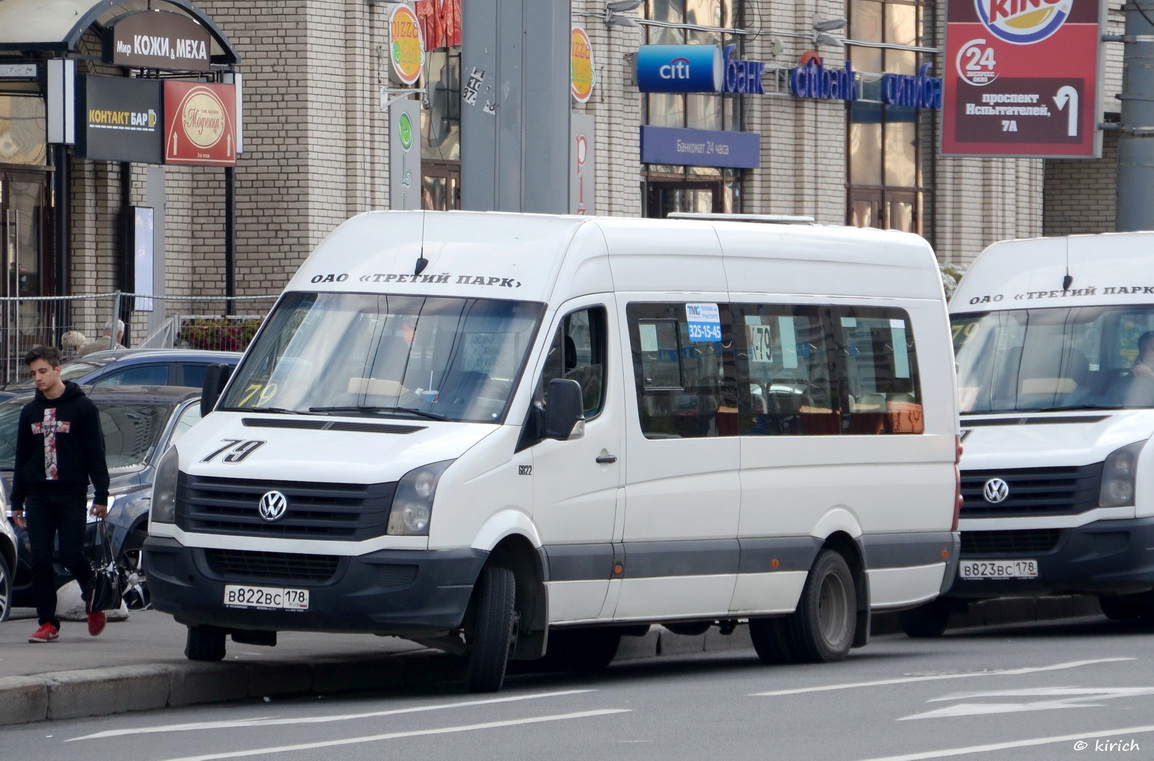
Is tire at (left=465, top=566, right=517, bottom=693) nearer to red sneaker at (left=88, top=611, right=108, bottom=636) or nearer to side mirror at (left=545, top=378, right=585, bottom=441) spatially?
side mirror at (left=545, top=378, right=585, bottom=441)

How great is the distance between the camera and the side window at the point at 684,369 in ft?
38.8

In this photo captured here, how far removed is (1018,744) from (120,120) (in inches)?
765

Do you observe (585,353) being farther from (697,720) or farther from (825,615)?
(825,615)

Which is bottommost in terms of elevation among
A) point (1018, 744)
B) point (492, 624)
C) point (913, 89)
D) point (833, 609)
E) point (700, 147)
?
point (833, 609)

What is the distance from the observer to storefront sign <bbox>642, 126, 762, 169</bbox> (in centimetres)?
3444

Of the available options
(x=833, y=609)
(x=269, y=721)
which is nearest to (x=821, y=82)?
(x=833, y=609)

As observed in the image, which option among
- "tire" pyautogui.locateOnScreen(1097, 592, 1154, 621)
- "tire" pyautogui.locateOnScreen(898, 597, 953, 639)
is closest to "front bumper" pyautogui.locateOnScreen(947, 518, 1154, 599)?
"tire" pyautogui.locateOnScreen(1097, 592, 1154, 621)

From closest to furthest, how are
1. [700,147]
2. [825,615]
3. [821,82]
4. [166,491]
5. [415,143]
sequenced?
[166,491], [825,615], [415,143], [700,147], [821,82]

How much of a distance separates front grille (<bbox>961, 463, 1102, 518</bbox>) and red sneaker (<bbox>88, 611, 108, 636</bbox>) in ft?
18.3

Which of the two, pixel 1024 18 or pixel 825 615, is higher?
pixel 1024 18

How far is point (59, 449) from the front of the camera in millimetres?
12422

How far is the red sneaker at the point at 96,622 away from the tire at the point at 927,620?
18.8 ft

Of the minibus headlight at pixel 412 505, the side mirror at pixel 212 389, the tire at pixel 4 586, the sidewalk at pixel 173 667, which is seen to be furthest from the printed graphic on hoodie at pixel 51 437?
the minibus headlight at pixel 412 505

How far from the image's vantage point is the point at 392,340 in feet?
37.3
